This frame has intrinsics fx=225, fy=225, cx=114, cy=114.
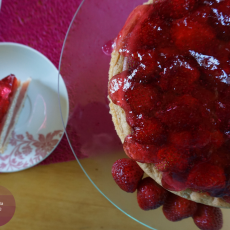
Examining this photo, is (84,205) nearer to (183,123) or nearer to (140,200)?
(140,200)

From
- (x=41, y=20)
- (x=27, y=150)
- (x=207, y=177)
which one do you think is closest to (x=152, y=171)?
(x=207, y=177)

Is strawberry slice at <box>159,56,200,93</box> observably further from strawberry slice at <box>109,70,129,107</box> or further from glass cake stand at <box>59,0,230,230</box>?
glass cake stand at <box>59,0,230,230</box>

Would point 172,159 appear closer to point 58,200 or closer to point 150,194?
point 150,194

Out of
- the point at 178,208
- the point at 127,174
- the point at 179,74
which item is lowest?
the point at 178,208

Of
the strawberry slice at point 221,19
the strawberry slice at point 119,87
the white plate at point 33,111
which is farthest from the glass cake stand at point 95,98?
the strawberry slice at point 221,19

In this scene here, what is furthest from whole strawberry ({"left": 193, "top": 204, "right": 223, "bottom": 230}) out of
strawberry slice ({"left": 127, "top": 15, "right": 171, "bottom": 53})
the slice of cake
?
the slice of cake

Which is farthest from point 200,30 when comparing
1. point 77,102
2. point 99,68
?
point 77,102
